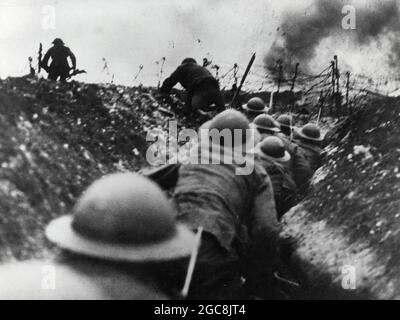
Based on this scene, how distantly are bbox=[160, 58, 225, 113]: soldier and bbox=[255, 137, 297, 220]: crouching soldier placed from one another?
2759 millimetres

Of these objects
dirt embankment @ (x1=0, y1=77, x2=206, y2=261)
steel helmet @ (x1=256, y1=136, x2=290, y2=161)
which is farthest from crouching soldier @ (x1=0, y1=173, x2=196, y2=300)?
steel helmet @ (x1=256, y1=136, x2=290, y2=161)

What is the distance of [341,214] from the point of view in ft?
21.2

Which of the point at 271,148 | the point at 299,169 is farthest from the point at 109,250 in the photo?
the point at 299,169

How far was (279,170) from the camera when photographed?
7168 millimetres

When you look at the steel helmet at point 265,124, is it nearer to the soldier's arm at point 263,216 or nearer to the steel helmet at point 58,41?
the soldier's arm at point 263,216

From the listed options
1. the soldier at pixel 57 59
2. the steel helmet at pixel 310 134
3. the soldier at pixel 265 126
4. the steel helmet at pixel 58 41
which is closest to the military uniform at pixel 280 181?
the soldier at pixel 265 126

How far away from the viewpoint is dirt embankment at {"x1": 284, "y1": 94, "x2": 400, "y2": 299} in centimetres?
530

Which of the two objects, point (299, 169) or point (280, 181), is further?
point (299, 169)

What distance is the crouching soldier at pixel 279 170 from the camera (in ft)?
23.3

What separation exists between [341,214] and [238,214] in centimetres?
197

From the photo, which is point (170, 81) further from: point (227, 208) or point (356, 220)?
point (227, 208)

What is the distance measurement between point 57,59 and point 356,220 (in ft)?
22.8

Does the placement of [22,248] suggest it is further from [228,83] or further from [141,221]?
[228,83]

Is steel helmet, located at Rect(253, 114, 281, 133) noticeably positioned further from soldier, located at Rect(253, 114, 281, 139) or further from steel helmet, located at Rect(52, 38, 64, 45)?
steel helmet, located at Rect(52, 38, 64, 45)
